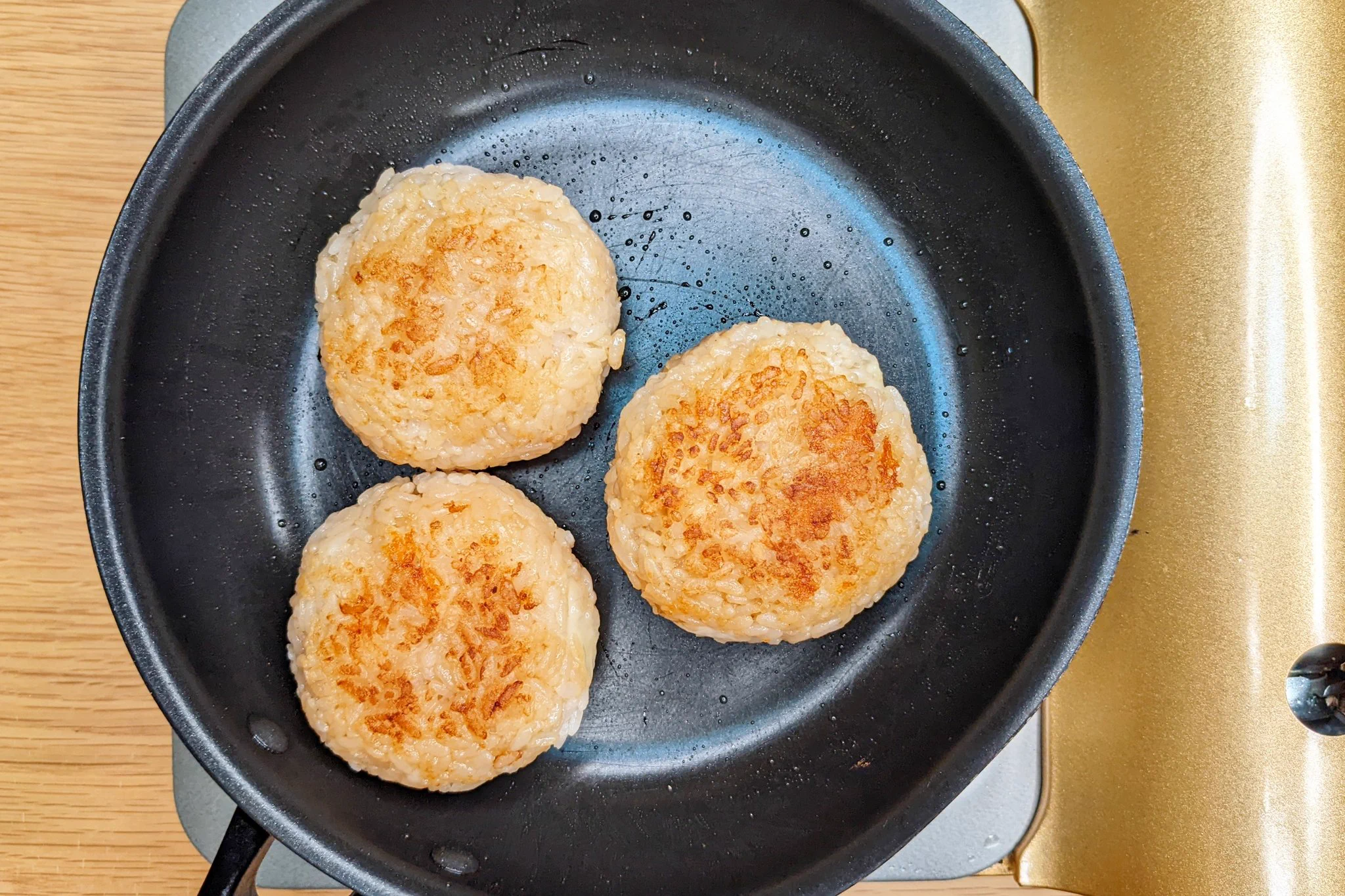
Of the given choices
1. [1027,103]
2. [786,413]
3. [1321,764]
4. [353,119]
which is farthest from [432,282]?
[1321,764]

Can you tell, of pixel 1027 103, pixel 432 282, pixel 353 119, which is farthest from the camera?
pixel 353 119

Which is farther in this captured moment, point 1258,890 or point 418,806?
point 418,806

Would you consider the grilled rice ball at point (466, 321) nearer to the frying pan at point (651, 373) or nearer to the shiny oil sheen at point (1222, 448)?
the frying pan at point (651, 373)

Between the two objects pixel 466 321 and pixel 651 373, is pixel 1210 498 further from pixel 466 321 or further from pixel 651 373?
pixel 466 321

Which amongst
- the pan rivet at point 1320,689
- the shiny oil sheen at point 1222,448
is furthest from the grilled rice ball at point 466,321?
the pan rivet at point 1320,689

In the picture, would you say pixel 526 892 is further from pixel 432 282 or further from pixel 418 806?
pixel 432 282

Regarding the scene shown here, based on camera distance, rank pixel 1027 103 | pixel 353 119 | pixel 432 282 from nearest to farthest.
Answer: pixel 1027 103 < pixel 432 282 < pixel 353 119

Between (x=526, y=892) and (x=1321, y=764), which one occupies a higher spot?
(x=1321, y=764)

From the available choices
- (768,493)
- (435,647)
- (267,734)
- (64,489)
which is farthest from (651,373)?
(64,489)

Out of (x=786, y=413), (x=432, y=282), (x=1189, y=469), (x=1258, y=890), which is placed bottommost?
(x=1258, y=890)
